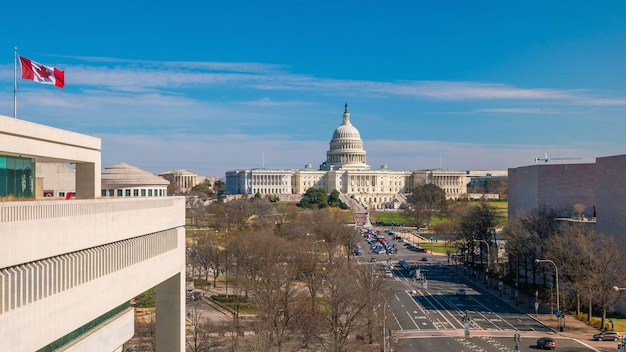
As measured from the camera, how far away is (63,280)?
15797 millimetres

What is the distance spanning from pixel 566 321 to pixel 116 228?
42.1 m

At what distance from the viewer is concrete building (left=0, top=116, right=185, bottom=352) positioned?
13781mm

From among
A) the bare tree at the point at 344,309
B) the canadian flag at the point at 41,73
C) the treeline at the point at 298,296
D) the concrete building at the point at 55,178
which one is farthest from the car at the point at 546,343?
the canadian flag at the point at 41,73

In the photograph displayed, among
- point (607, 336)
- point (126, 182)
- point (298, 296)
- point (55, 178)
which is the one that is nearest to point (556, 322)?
point (607, 336)

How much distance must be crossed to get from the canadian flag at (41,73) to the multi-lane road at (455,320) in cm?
2534

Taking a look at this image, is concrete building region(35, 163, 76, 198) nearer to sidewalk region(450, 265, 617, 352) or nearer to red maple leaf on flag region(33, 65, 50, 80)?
red maple leaf on flag region(33, 65, 50, 80)

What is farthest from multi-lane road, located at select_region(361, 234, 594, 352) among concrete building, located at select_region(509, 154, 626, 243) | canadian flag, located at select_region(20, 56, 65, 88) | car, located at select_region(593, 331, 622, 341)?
canadian flag, located at select_region(20, 56, 65, 88)

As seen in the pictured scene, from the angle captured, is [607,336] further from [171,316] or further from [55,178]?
[55,178]

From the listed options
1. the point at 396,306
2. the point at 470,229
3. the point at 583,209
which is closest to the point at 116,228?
the point at 396,306

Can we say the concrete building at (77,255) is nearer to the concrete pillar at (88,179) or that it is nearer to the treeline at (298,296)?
the concrete pillar at (88,179)

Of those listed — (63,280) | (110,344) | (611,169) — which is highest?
(611,169)

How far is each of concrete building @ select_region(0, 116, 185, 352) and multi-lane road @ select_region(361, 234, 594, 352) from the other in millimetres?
19506

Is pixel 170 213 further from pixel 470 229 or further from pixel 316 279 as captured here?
pixel 470 229

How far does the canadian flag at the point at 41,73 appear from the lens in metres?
22.4
